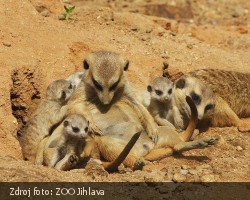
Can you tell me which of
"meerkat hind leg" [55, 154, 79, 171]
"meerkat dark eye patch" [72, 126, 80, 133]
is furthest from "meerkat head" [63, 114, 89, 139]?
"meerkat hind leg" [55, 154, 79, 171]

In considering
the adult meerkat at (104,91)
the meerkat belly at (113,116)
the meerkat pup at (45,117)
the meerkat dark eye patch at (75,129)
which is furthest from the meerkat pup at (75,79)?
the meerkat dark eye patch at (75,129)

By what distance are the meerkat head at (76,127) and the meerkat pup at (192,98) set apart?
1.11 metres

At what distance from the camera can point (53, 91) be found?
5.40 meters

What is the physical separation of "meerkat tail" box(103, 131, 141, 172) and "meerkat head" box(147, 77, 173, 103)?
930mm

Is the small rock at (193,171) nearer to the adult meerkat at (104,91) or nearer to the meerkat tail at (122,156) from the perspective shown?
the meerkat tail at (122,156)

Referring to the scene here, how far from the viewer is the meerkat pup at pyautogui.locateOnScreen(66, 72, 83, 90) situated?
557 centimetres

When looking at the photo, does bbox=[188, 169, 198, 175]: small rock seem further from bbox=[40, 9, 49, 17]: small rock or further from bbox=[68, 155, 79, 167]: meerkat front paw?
bbox=[40, 9, 49, 17]: small rock

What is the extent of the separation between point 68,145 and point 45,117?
0.56 metres

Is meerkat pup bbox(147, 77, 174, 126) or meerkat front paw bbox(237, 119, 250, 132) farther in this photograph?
meerkat front paw bbox(237, 119, 250, 132)

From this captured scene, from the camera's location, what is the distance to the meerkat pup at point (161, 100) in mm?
Result: 5383

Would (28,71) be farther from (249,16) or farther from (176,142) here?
(249,16)

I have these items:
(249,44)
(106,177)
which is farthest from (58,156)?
(249,44)

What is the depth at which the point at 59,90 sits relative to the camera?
5398 mm

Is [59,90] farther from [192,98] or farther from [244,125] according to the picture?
[244,125]
